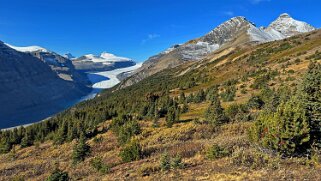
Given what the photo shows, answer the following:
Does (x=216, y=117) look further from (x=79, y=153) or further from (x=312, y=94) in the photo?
(x=312, y=94)

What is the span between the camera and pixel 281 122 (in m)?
18.1

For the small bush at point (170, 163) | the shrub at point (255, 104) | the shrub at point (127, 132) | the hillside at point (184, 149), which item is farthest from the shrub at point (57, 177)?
the shrub at point (255, 104)

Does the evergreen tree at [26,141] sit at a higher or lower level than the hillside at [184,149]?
lower

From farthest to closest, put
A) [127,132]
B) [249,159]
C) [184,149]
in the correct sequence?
[127,132] < [184,149] < [249,159]

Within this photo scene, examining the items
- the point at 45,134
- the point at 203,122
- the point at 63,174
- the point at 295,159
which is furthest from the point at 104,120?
the point at 295,159

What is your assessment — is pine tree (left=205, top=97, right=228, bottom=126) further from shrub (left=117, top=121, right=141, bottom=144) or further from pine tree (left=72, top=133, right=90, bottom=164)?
pine tree (left=72, top=133, right=90, bottom=164)

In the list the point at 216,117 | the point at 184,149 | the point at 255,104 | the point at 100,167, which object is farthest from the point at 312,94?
the point at 255,104

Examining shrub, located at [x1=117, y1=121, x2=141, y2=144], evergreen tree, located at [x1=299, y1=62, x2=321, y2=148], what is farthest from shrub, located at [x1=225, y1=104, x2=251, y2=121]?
evergreen tree, located at [x1=299, y1=62, x2=321, y2=148]

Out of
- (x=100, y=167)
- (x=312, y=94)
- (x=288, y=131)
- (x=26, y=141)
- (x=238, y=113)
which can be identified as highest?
(x=312, y=94)

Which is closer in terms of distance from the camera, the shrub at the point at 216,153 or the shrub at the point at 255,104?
the shrub at the point at 216,153

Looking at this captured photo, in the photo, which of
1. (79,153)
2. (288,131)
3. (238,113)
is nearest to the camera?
(288,131)

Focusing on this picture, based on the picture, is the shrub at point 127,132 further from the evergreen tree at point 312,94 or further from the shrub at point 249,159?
the evergreen tree at point 312,94

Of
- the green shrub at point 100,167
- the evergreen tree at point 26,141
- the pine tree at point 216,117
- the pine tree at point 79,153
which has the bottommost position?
the evergreen tree at point 26,141

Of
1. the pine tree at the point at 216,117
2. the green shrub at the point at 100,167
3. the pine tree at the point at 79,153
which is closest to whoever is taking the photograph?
the green shrub at the point at 100,167
